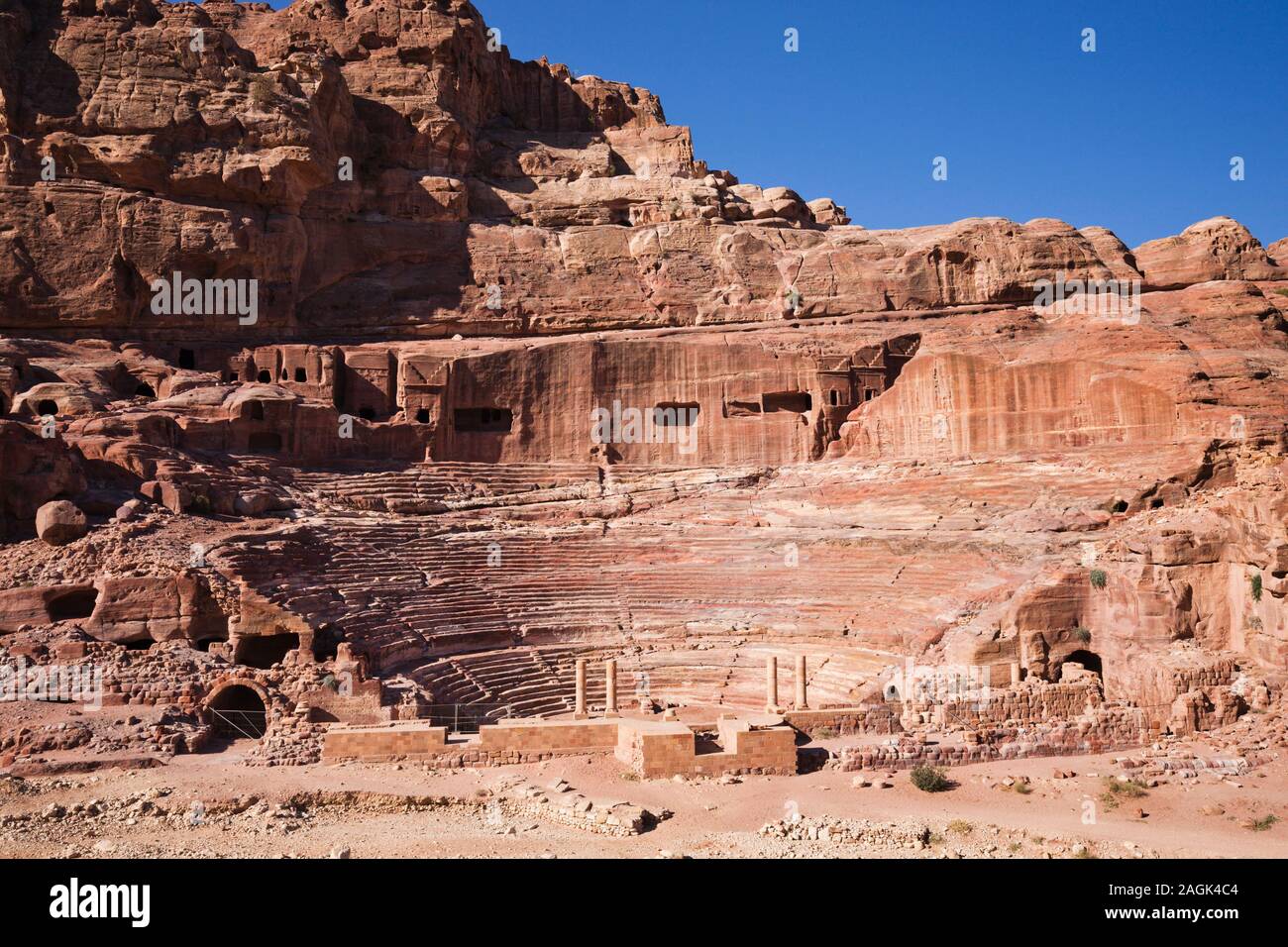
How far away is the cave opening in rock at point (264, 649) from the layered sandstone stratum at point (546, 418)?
7 centimetres

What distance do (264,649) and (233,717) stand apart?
6.72 feet

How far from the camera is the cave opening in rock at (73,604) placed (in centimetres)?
2061

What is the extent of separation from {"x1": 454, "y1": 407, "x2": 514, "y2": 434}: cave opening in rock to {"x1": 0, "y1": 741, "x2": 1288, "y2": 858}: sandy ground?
1826 centimetres

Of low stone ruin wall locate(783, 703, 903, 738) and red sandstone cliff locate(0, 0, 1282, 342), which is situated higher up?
red sandstone cliff locate(0, 0, 1282, 342)

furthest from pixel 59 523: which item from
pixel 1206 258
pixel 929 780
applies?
pixel 1206 258

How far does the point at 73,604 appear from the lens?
21.1m

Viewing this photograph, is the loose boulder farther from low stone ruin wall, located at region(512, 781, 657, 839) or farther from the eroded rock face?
the eroded rock face

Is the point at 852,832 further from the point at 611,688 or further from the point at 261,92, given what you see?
the point at 261,92

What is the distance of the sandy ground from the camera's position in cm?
1346

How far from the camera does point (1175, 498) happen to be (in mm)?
24375

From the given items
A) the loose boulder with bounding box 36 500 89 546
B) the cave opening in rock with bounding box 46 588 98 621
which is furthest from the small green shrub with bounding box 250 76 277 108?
the cave opening in rock with bounding box 46 588 98 621

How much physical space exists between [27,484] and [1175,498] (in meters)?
27.0

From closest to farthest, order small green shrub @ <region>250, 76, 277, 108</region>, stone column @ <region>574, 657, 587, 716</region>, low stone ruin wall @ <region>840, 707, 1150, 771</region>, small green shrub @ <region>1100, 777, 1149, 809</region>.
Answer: small green shrub @ <region>1100, 777, 1149, 809</region>
low stone ruin wall @ <region>840, 707, 1150, 771</region>
stone column @ <region>574, 657, 587, 716</region>
small green shrub @ <region>250, 76, 277, 108</region>

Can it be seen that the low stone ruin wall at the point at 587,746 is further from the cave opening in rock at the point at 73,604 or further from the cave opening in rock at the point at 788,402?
the cave opening in rock at the point at 788,402
